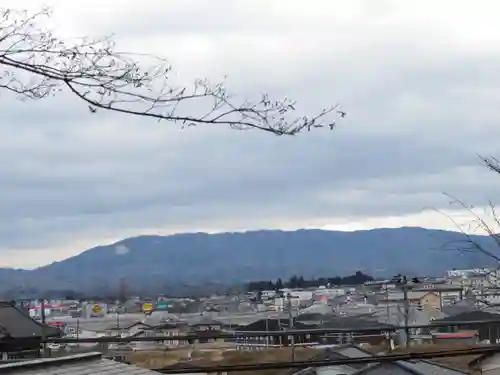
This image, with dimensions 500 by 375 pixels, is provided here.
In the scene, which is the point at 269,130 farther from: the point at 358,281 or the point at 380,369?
the point at 358,281

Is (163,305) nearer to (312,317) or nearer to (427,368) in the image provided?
(312,317)

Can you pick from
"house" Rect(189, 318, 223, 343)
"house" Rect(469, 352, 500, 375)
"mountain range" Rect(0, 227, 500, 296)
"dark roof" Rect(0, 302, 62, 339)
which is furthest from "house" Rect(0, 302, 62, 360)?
"mountain range" Rect(0, 227, 500, 296)

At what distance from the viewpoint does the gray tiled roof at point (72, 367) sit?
21.7 feet

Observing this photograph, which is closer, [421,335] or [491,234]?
[491,234]

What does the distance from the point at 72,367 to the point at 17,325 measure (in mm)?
12660

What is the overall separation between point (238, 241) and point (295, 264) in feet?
86.8

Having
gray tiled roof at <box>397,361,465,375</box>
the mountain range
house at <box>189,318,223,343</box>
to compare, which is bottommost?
gray tiled roof at <box>397,361,465,375</box>

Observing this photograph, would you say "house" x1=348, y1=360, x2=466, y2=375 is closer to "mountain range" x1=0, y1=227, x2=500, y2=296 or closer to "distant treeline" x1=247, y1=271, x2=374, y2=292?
"distant treeline" x1=247, y1=271, x2=374, y2=292

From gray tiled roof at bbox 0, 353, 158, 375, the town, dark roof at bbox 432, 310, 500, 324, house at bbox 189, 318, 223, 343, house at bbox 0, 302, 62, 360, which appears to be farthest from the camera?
house at bbox 0, 302, 62, 360

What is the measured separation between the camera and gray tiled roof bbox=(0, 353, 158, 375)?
6.61 metres

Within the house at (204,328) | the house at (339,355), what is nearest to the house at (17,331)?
the house at (204,328)

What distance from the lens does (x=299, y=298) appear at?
42875 mm

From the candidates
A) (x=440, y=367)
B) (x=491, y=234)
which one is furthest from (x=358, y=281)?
(x=491, y=234)

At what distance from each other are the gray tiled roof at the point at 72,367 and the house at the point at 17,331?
7.21 meters
